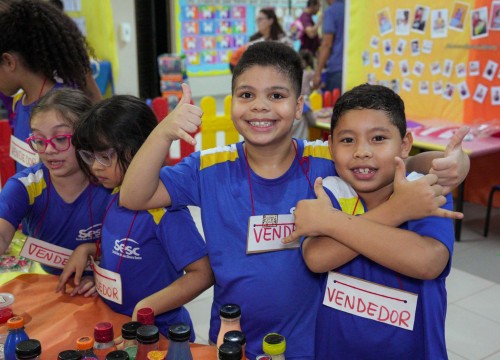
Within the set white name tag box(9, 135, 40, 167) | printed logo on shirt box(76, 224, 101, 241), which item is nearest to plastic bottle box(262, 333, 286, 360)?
printed logo on shirt box(76, 224, 101, 241)

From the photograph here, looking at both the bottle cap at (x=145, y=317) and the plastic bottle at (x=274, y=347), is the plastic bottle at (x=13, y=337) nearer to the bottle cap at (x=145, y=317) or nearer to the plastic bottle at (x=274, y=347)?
the bottle cap at (x=145, y=317)

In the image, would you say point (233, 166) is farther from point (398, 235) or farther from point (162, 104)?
point (162, 104)

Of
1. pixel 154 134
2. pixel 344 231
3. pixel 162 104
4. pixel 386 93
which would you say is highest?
pixel 386 93

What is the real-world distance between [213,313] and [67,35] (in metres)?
1.66

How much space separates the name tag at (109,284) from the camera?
1.73 meters

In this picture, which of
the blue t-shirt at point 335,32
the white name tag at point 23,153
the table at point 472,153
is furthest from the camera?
the blue t-shirt at point 335,32

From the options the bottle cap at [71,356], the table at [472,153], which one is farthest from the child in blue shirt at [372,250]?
the table at [472,153]

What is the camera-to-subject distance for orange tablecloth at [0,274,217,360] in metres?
1.46

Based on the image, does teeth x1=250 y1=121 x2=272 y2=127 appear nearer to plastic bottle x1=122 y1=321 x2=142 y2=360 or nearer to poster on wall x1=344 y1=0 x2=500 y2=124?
plastic bottle x1=122 y1=321 x2=142 y2=360

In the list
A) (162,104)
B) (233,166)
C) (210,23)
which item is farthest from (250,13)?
(233,166)

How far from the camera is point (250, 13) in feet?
37.4

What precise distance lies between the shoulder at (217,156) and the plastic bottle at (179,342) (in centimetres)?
63

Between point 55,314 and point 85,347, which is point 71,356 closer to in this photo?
point 85,347

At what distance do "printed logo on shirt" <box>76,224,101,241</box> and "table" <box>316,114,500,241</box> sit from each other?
293 centimetres
